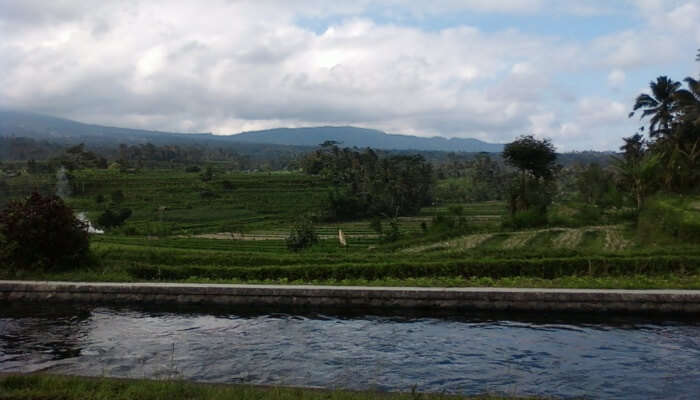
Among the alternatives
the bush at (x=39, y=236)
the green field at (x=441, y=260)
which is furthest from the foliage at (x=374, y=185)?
the bush at (x=39, y=236)

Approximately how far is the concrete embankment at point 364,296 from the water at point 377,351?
1.76 feet

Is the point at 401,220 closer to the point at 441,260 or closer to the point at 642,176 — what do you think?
the point at 642,176

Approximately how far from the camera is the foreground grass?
655cm

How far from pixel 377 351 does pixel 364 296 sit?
10.4 feet

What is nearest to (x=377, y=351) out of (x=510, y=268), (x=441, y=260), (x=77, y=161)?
(x=510, y=268)

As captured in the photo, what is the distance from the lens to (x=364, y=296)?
43.6 ft

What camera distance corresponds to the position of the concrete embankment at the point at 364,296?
12.2 meters

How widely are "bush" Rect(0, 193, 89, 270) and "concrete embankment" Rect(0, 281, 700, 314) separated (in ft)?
6.40

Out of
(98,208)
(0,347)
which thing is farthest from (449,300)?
(98,208)

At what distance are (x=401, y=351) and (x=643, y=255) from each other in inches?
402

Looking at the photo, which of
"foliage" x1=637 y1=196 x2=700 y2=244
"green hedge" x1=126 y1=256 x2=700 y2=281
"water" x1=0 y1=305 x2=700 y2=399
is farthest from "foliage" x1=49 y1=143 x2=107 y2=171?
"water" x1=0 y1=305 x2=700 y2=399

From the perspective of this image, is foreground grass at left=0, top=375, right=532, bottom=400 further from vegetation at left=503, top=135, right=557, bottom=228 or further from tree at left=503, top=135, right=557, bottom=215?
tree at left=503, top=135, right=557, bottom=215

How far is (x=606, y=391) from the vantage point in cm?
819

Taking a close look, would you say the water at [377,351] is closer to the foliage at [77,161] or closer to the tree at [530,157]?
the tree at [530,157]
